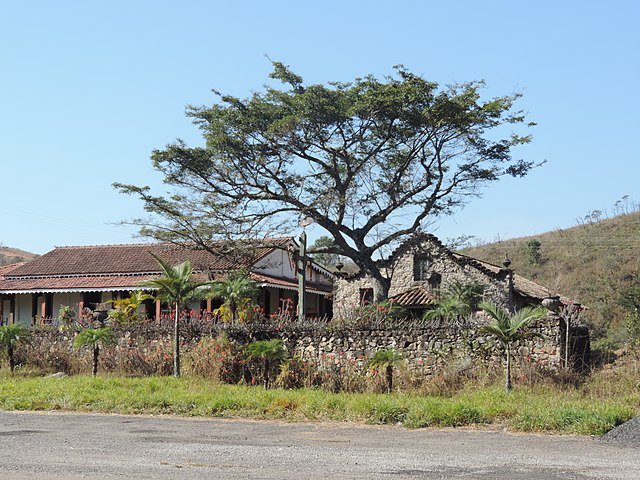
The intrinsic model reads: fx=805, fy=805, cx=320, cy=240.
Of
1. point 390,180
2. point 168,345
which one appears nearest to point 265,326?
point 168,345

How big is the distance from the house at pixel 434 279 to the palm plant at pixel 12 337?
589 inches

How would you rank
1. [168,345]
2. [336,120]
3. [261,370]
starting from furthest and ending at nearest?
[336,120]
[168,345]
[261,370]

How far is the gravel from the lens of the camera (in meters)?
12.2

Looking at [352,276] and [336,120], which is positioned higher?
[336,120]

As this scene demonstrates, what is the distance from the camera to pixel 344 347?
20.9 metres

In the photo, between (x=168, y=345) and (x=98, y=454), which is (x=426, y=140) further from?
(x=98, y=454)

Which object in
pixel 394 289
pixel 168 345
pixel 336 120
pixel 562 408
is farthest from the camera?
pixel 394 289

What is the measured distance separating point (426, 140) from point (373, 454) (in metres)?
25.5

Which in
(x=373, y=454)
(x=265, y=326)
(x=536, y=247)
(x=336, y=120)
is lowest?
(x=373, y=454)

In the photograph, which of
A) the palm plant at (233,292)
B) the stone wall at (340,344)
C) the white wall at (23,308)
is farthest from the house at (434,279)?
the white wall at (23,308)

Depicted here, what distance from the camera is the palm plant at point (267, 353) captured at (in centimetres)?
1984

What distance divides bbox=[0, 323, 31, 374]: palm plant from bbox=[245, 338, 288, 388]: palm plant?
835 cm

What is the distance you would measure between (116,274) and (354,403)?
1038 inches

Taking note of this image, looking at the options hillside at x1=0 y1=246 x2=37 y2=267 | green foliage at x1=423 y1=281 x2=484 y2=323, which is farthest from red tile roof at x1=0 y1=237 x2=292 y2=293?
hillside at x1=0 y1=246 x2=37 y2=267
